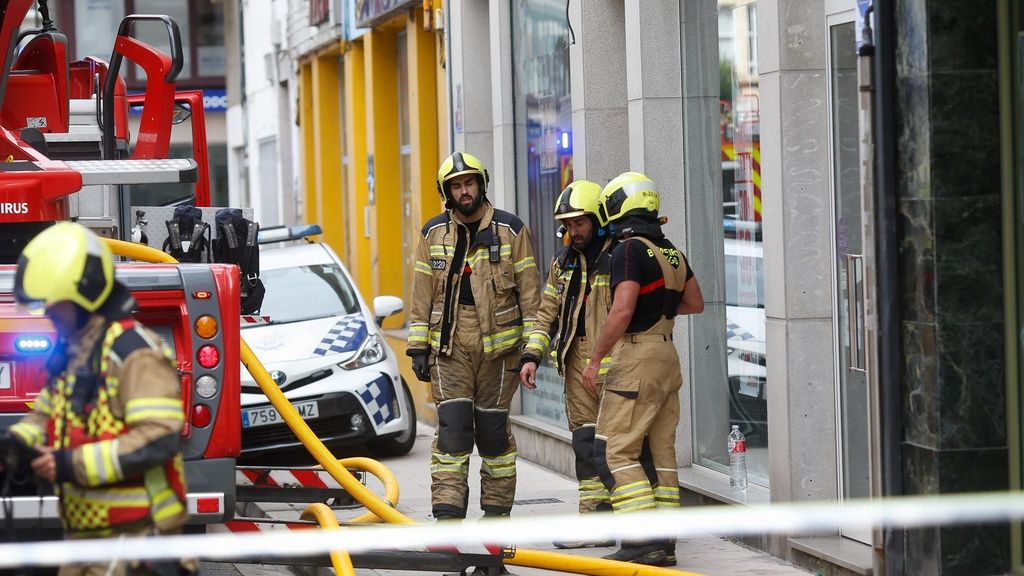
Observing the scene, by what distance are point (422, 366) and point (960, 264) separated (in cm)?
293

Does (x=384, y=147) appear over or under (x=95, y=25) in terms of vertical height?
under

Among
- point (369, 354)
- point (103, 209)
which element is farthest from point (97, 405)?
point (369, 354)

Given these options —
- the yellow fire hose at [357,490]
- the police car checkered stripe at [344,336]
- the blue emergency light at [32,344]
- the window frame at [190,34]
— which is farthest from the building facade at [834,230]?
the window frame at [190,34]

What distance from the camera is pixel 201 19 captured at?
44.8m

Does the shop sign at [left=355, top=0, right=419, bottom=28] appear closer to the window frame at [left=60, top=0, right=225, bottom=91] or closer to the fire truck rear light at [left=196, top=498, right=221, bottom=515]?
the fire truck rear light at [left=196, top=498, right=221, bottom=515]

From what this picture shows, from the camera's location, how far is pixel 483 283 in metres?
8.50

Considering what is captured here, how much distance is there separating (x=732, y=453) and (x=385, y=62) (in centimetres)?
1112

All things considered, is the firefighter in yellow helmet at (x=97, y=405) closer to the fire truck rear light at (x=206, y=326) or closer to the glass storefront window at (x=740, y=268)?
the fire truck rear light at (x=206, y=326)

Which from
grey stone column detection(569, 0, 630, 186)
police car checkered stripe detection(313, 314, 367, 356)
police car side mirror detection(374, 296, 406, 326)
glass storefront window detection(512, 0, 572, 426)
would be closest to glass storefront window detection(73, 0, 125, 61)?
glass storefront window detection(512, 0, 572, 426)

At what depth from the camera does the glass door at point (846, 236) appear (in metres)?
7.84

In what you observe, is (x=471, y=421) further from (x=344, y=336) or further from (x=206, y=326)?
(x=344, y=336)

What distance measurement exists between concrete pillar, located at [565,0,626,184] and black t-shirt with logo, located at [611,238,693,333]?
11.1 feet

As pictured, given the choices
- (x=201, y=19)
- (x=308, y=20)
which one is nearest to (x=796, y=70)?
(x=308, y=20)

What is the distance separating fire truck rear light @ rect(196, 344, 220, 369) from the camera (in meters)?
6.80
